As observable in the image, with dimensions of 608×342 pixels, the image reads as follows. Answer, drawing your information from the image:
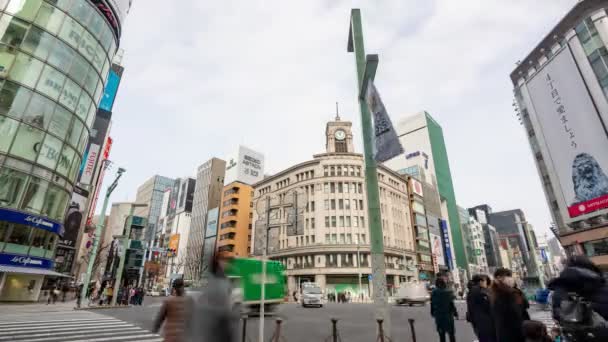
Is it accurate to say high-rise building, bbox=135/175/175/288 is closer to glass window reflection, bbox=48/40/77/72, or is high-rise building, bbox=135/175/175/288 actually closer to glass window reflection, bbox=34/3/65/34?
glass window reflection, bbox=48/40/77/72

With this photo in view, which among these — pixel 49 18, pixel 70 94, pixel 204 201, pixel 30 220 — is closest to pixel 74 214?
pixel 30 220

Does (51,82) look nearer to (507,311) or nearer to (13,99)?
(13,99)

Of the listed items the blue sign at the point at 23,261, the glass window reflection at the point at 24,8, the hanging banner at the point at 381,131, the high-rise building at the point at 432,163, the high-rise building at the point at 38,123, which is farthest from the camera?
the high-rise building at the point at 432,163

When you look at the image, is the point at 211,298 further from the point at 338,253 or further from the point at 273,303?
the point at 338,253

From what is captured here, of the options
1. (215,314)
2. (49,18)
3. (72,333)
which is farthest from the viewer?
(49,18)

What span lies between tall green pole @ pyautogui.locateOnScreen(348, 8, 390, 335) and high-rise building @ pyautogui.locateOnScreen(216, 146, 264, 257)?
7385 centimetres

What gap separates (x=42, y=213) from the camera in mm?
25453

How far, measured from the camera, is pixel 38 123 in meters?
25.0

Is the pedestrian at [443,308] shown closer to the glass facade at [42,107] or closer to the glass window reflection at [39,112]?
the glass facade at [42,107]

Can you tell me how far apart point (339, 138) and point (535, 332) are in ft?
221

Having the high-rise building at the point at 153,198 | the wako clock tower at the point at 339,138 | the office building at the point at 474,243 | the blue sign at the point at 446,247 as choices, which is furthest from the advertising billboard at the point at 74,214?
the office building at the point at 474,243

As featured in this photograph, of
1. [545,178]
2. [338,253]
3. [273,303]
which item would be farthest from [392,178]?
[273,303]

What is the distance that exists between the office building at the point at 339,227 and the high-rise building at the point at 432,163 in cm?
3123

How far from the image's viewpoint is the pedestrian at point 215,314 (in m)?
→ 3.31
